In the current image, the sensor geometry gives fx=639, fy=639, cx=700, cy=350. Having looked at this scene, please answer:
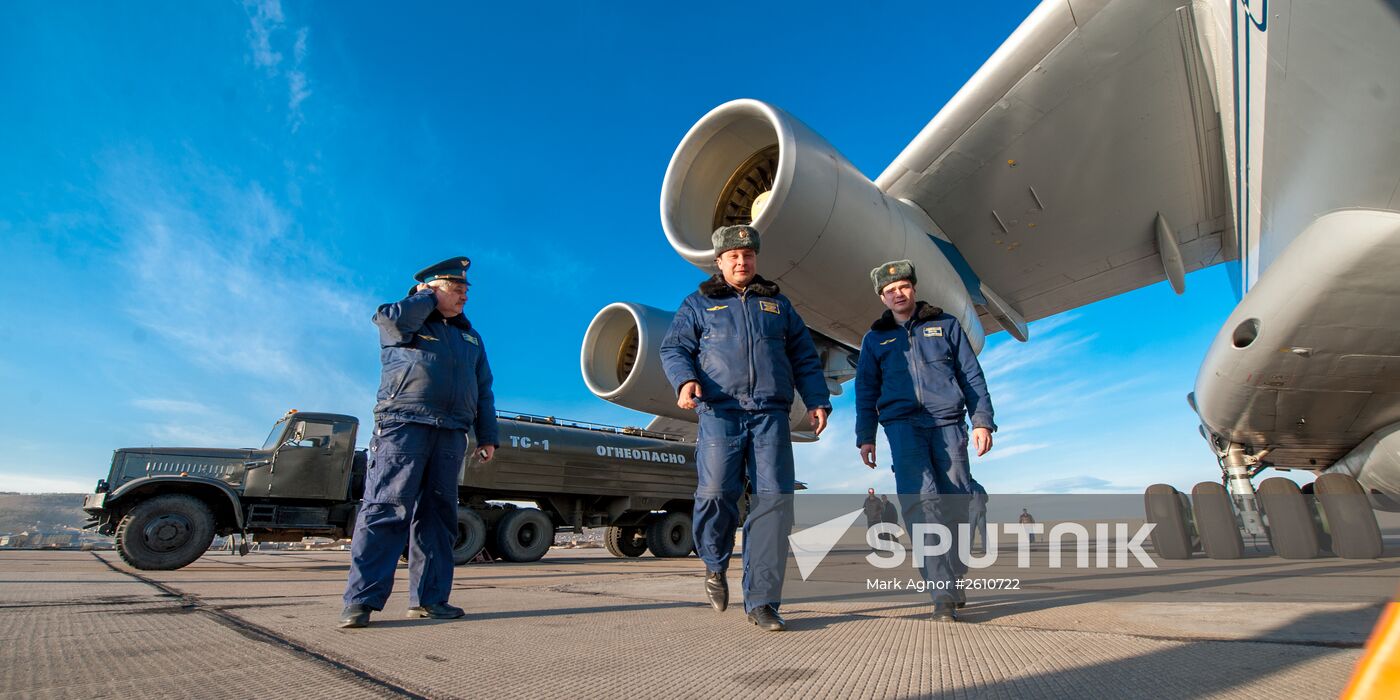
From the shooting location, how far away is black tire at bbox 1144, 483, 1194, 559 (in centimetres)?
541

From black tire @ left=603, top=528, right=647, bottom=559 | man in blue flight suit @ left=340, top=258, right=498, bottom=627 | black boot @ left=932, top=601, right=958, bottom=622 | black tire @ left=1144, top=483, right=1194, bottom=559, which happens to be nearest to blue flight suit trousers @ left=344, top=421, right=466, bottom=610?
man in blue flight suit @ left=340, top=258, right=498, bottom=627

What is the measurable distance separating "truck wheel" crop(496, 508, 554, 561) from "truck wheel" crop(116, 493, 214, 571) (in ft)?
9.49

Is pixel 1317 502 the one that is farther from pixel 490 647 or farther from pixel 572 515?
pixel 572 515

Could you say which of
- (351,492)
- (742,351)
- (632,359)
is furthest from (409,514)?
(351,492)

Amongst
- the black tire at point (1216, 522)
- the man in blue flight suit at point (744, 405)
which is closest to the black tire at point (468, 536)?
the man in blue flight suit at point (744, 405)

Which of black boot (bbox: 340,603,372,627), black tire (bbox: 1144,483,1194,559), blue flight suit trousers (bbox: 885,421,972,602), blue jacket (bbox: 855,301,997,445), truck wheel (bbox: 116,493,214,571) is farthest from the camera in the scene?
truck wheel (bbox: 116,493,214,571)

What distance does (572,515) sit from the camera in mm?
8781

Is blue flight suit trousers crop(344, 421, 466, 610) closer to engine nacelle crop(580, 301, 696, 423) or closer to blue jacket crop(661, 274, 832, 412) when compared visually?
blue jacket crop(661, 274, 832, 412)

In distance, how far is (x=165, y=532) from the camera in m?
5.91

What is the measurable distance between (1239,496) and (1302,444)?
72 cm

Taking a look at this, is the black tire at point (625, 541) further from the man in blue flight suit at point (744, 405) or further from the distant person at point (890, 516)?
the man in blue flight suit at point (744, 405)

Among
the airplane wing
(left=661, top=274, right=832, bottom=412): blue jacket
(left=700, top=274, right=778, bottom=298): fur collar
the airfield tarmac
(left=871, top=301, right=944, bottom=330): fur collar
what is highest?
the airplane wing

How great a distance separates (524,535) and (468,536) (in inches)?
38.0

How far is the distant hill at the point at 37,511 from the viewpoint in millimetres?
52188
